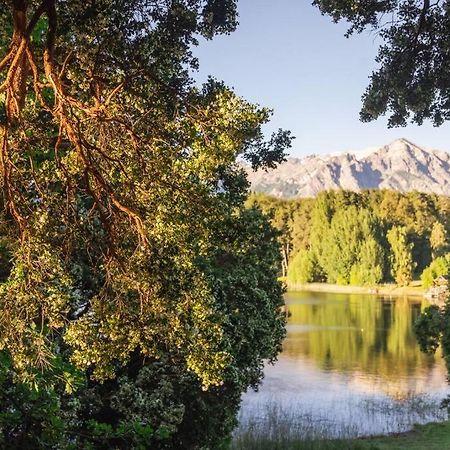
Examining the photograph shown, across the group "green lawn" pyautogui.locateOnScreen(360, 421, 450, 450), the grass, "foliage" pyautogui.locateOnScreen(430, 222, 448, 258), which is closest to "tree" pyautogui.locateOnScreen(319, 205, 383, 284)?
"foliage" pyautogui.locateOnScreen(430, 222, 448, 258)

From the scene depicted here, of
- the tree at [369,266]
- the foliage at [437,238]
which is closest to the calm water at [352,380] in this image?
the tree at [369,266]

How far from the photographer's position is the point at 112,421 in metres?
12.4

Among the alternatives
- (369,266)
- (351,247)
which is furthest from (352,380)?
(351,247)

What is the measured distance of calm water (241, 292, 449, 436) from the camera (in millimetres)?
24594

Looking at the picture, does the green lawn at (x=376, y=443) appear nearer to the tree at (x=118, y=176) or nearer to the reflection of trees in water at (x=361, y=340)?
the reflection of trees in water at (x=361, y=340)

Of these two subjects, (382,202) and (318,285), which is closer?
(318,285)

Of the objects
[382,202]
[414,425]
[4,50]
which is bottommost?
[414,425]

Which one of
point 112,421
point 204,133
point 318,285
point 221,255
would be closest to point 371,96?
point 204,133

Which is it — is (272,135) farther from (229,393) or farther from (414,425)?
(414,425)

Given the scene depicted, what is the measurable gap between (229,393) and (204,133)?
31.3 ft

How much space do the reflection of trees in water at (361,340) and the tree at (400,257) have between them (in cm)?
2345

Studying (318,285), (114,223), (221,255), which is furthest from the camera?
(318,285)

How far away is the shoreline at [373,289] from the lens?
283 feet

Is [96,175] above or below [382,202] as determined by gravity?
below
